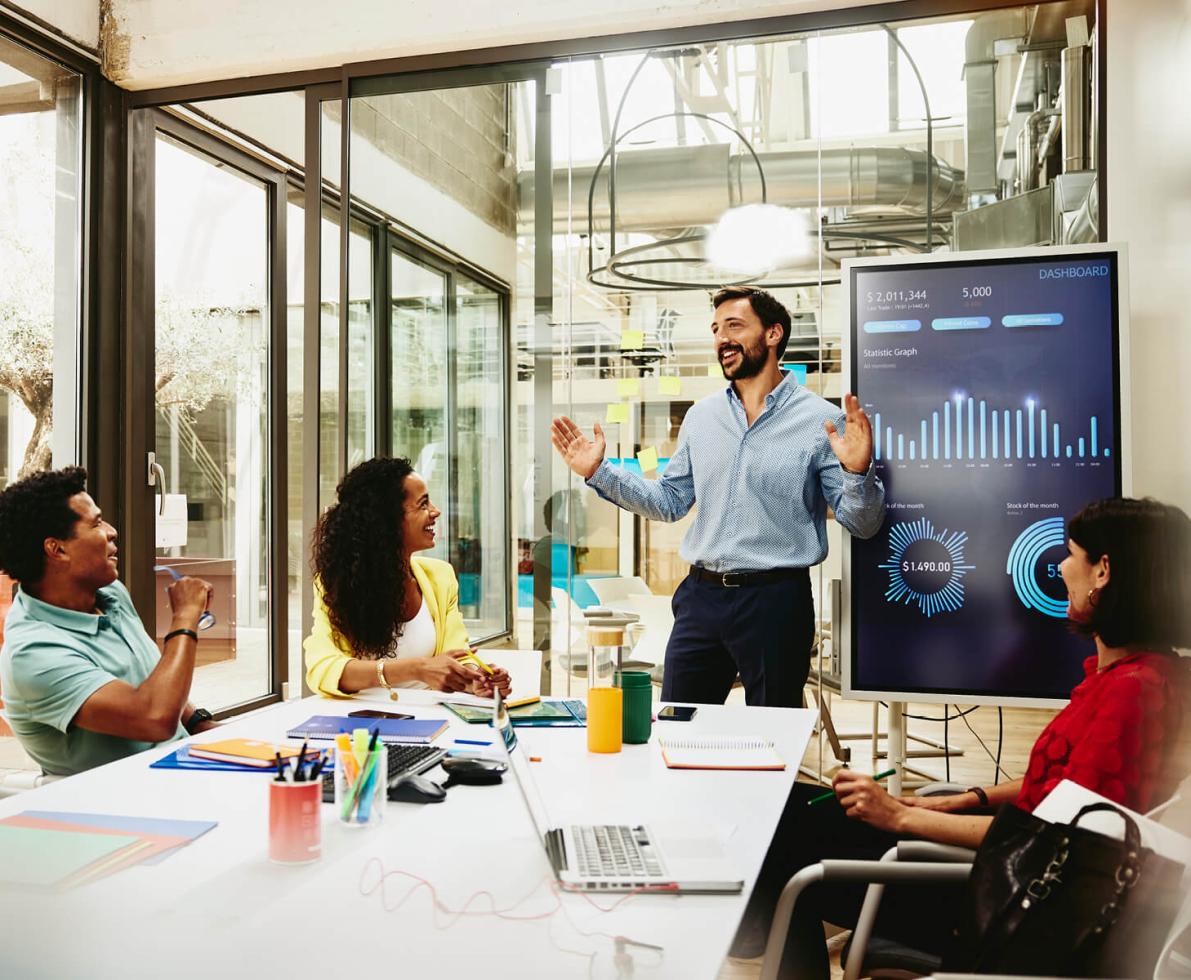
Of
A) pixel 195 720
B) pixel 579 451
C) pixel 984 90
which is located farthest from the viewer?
pixel 984 90

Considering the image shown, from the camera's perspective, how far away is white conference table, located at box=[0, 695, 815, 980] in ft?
3.21

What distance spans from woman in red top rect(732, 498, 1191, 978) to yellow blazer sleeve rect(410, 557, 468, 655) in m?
0.99

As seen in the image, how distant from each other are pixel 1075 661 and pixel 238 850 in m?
2.42

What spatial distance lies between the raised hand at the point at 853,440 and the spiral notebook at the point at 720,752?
43.8 inches

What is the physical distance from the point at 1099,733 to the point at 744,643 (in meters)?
1.34

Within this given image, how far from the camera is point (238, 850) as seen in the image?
1282 mm

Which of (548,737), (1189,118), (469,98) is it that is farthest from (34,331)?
(1189,118)

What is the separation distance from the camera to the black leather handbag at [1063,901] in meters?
1.03

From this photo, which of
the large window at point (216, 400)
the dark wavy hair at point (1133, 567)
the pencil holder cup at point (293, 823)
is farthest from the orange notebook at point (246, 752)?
the large window at point (216, 400)

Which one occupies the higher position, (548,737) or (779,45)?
(779,45)

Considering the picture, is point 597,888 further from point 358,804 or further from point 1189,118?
point 1189,118

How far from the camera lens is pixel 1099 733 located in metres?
1.53

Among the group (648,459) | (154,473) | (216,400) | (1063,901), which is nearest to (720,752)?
(1063,901)

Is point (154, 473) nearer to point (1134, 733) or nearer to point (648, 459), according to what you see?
point (648, 459)
